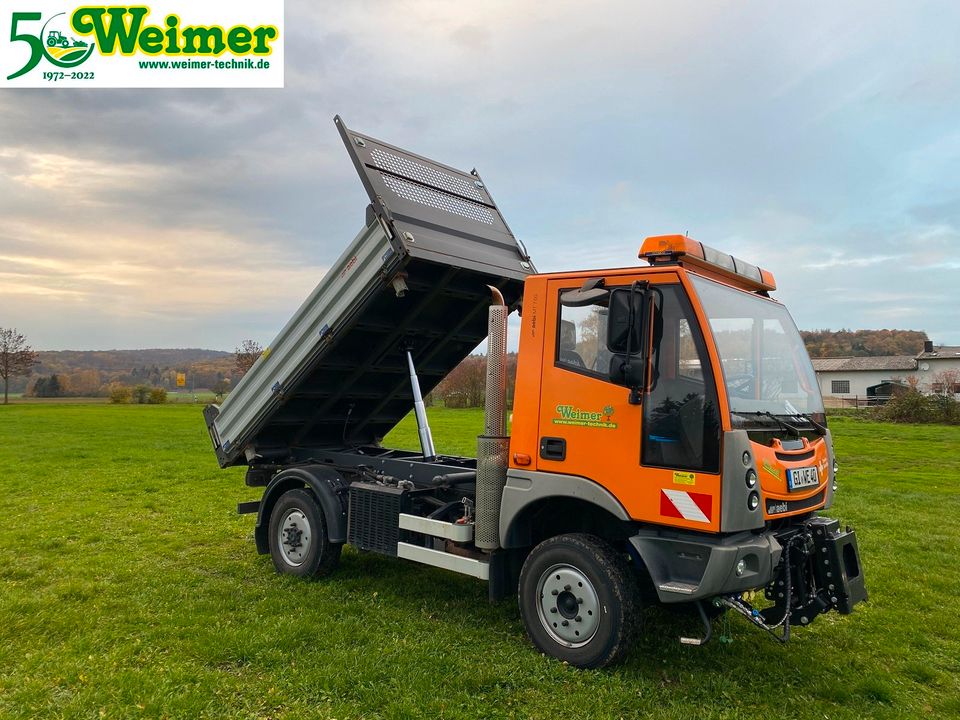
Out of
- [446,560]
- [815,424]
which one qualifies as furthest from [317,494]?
[815,424]

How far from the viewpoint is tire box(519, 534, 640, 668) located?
4504 mm

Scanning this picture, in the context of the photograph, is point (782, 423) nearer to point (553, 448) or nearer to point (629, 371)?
point (629, 371)

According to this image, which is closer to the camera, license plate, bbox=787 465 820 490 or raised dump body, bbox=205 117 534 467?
license plate, bbox=787 465 820 490

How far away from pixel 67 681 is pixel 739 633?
15.8ft

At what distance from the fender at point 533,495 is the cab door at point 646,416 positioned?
0.06 metres

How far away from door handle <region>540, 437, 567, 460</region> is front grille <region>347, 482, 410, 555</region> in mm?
1645

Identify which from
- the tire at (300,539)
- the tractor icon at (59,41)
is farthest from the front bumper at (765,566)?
the tractor icon at (59,41)

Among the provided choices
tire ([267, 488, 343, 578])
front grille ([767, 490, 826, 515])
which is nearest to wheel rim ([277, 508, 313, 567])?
tire ([267, 488, 343, 578])

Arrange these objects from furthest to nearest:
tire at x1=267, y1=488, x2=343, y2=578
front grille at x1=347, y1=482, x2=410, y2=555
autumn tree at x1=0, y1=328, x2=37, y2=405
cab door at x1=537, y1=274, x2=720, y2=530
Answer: autumn tree at x1=0, y1=328, x2=37, y2=405
tire at x1=267, y1=488, x2=343, y2=578
front grille at x1=347, y1=482, x2=410, y2=555
cab door at x1=537, y1=274, x2=720, y2=530

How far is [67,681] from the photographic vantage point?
14.7 feet

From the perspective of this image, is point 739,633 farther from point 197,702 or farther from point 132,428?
point 132,428

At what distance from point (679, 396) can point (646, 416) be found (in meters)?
0.24

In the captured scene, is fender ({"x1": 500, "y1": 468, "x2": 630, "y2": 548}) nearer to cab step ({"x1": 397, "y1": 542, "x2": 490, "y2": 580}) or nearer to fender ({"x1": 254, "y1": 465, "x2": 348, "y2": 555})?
cab step ({"x1": 397, "y1": 542, "x2": 490, "y2": 580})

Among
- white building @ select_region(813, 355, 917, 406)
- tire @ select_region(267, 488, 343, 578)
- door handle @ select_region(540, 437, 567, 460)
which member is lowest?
tire @ select_region(267, 488, 343, 578)
